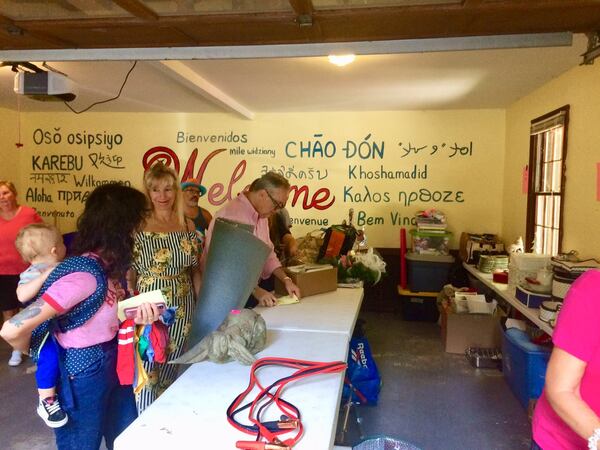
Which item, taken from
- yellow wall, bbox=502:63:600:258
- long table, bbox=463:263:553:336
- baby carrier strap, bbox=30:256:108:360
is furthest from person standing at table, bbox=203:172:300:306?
yellow wall, bbox=502:63:600:258

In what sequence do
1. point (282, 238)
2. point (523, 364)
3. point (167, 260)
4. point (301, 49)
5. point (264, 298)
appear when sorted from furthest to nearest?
point (282, 238) < point (523, 364) < point (264, 298) < point (167, 260) < point (301, 49)

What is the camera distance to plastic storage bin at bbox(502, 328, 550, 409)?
3448 millimetres

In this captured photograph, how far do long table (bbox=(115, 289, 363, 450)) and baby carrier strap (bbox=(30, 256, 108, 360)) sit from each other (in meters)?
0.42

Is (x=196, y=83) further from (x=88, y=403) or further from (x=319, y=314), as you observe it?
(x=88, y=403)

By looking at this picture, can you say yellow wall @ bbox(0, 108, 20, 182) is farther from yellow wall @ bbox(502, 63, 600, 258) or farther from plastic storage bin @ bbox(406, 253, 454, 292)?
yellow wall @ bbox(502, 63, 600, 258)

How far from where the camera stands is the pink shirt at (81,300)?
1674mm

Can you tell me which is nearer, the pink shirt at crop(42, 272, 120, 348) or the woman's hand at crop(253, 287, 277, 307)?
the pink shirt at crop(42, 272, 120, 348)

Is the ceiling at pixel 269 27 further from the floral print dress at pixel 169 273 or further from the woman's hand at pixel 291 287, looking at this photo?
the woman's hand at pixel 291 287

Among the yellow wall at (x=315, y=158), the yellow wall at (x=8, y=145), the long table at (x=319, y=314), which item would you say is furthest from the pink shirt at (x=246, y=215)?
the yellow wall at (x=8, y=145)

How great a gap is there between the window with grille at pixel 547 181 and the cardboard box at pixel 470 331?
875 mm

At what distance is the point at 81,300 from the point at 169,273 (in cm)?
64

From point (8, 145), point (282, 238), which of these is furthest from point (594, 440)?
point (8, 145)

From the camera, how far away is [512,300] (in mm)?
3840

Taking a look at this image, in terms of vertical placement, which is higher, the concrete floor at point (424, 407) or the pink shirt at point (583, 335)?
the pink shirt at point (583, 335)
